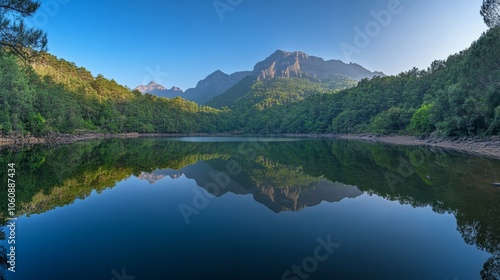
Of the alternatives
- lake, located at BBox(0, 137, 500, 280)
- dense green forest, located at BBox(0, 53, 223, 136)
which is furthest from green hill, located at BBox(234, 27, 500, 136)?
dense green forest, located at BBox(0, 53, 223, 136)

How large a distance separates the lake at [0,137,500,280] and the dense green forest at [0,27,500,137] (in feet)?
25.3

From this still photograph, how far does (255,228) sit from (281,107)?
470ft

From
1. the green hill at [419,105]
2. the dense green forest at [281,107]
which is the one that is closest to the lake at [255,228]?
the dense green forest at [281,107]

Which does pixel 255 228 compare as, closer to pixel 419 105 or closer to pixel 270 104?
pixel 419 105

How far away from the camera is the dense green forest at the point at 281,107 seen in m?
33.4

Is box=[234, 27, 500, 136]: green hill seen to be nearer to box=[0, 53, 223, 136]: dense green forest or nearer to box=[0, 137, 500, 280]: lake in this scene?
box=[0, 137, 500, 280]: lake

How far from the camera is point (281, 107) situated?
149750mm

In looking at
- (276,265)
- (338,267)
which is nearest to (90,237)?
(276,265)

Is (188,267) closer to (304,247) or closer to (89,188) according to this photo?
(304,247)

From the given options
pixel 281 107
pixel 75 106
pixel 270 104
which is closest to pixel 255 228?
pixel 75 106

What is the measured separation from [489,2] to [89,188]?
3220 centimetres

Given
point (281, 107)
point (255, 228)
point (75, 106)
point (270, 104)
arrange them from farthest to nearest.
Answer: point (270, 104) → point (281, 107) → point (75, 106) → point (255, 228)

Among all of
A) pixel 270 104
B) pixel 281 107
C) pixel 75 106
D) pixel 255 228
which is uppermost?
pixel 270 104

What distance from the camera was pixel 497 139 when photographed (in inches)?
1193
